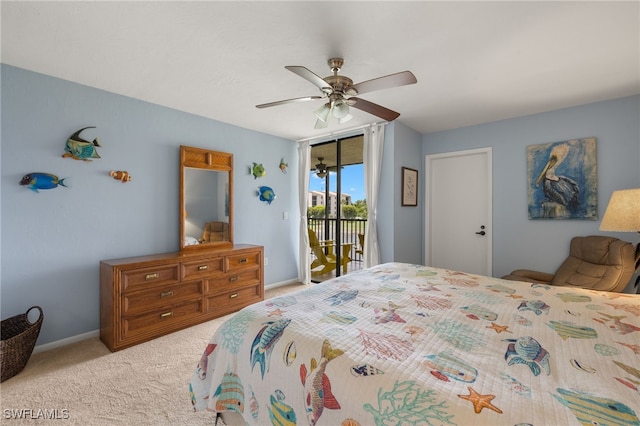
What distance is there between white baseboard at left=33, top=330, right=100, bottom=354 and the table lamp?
4.64 m

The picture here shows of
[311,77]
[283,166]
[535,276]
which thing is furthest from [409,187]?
[311,77]

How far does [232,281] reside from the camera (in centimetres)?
338

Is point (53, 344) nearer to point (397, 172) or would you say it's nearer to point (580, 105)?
point (397, 172)

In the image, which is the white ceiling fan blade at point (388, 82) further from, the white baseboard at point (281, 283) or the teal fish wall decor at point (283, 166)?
the white baseboard at point (281, 283)

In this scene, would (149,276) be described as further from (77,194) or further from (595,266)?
(595,266)

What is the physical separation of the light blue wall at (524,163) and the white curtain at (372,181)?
1084 mm

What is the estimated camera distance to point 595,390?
2.84ft

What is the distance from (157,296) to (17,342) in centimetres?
94

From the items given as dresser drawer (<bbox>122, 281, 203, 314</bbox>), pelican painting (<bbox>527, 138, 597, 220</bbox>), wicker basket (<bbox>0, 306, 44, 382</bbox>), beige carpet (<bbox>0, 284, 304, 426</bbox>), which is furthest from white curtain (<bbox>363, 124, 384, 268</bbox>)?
wicker basket (<bbox>0, 306, 44, 382</bbox>)

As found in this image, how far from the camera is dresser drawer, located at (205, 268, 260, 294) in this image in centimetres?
318

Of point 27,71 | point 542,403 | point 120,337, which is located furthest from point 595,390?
point 27,71

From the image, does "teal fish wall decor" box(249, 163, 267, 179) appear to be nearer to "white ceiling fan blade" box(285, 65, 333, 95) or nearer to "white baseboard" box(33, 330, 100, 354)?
"white ceiling fan blade" box(285, 65, 333, 95)

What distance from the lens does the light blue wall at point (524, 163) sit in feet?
9.56

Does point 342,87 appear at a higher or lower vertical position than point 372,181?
higher
